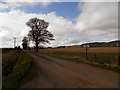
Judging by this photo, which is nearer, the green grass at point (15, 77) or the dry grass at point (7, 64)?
the green grass at point (15, 77)

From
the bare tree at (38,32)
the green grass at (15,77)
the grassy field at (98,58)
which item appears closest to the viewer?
the green grass at (15,77)

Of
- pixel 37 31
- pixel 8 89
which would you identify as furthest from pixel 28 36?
pixel 8 89

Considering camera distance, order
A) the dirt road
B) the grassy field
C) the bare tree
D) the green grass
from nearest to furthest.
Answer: the dirt road, the green grass, the grassy field, the bare tree

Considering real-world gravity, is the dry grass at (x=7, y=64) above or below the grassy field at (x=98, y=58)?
below

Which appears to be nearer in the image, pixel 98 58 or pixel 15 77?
pixel 15 77

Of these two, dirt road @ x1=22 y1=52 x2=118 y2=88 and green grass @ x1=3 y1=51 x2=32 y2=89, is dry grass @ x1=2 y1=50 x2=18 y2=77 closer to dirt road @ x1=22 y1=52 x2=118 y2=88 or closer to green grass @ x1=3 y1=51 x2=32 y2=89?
green grass @ x1=3 y1=51 x2=32 y2=89

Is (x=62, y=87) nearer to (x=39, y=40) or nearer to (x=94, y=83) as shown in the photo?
(x=94, y=83)

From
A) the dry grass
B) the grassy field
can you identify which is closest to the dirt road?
the grassy field

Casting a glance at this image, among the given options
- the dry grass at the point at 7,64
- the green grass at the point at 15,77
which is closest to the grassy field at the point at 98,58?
the green grass at the point at 15,77

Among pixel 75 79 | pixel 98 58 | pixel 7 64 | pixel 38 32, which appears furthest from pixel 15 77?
pixel 38 32

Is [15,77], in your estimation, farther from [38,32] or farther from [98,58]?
[38,32]

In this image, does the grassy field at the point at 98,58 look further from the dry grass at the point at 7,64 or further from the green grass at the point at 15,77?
the dry grass at the point at 7,64

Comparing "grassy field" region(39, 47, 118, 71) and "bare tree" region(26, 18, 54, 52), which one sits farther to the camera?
"bare tree" region(26, 18, 54, 52)

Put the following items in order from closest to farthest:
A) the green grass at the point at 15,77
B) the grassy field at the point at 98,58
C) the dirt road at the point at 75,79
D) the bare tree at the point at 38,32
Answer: the dirt road at the point at 75,79, the green grass at the point at 15,77, the grassy field at the point at 98,58, the bare tree at the point at 38,32
